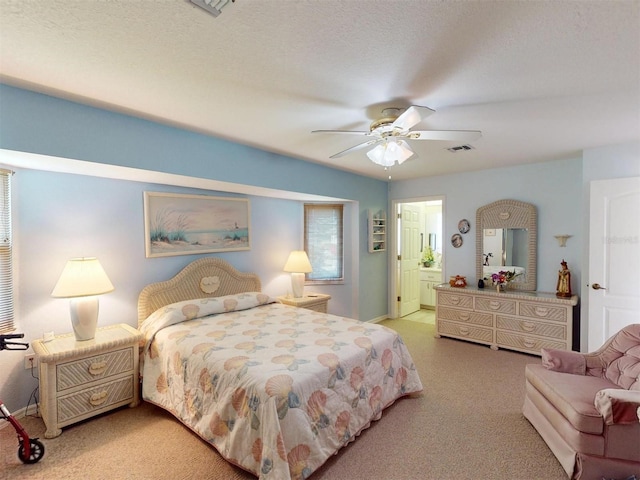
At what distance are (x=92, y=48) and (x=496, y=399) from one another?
147 inches

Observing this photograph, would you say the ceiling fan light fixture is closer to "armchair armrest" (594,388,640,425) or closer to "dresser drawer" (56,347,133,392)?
"armchair armrest" (594,388,640,425)

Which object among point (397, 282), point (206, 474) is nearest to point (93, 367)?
point (206, 474)

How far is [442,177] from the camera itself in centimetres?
485

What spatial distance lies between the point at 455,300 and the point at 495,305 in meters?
0.50

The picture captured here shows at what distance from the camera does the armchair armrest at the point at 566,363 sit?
2320 mm

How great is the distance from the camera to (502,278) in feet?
13.6

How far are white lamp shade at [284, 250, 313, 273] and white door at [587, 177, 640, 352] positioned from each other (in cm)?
308

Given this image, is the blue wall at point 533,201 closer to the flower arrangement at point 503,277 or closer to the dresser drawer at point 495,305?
the flower arrangement at point 503,277

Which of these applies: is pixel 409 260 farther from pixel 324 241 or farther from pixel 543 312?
pixel 543 312

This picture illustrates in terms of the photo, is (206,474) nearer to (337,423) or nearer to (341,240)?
(337,423)

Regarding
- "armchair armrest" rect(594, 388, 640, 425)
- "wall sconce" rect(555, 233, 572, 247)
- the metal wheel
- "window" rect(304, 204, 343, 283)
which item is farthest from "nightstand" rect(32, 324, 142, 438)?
"wall sconce" rect(555, 233, 572, 247)

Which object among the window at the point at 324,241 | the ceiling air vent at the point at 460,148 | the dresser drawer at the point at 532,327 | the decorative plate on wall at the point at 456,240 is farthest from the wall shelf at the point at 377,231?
the dresser drawer at the point at 532,327

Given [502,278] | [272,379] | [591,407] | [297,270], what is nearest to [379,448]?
[272,379]

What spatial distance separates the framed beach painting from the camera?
3156 mm
